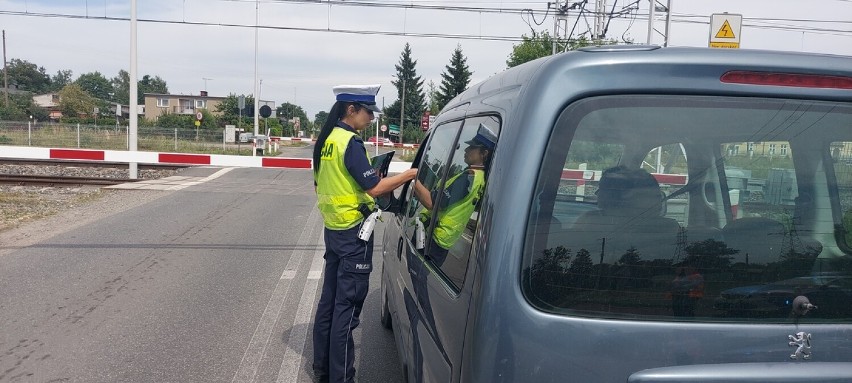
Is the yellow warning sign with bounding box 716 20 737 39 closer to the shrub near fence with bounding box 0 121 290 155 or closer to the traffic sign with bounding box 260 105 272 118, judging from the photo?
the traffic sign with bounding box 260 105 272 118

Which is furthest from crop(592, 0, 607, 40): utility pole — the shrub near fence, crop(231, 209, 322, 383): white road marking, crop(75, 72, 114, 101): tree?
crop(75, 72, 114, 101): tree

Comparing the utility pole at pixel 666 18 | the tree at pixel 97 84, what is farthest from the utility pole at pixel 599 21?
the tree at pixel 97 84

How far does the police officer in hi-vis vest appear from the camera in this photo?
393 cm

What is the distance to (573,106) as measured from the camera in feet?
6.71

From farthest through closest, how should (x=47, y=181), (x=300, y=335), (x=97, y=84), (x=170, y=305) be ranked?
(x=97, y=84) < (x=47, y=181) < (x=170, y=305) < (x=300, y=335)

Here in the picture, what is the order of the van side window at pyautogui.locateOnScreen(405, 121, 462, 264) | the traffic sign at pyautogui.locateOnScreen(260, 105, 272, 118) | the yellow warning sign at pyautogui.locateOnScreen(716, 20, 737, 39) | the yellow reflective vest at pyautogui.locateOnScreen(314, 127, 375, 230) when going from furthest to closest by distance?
1. the traffic sign at pyautogui.locateOnScreen(260, 105, 272, 118)
2. the yellow warning sign at pyautogui.locateOnScreen(716, 20, 737, 39)
3. the yellow reflective vest at pyautogui.locateOnScreen(314, 127, 375, 230)
4. the van side window at pyautogui.locateOnScreen(405, 121, 462, 264)

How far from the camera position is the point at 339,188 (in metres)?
4.04

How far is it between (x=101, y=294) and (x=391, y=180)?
4.06 metres

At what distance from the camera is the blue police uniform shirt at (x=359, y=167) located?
12.8 feet

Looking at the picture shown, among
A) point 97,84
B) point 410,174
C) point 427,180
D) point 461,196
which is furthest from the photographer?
point 97,84

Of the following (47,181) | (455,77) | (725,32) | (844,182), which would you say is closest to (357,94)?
(844,182)

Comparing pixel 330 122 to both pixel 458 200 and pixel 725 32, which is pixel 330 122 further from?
pixel 725 32

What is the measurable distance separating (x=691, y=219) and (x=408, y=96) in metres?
78.6

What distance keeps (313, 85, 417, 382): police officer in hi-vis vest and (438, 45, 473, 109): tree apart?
6195cm
